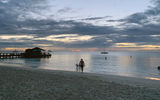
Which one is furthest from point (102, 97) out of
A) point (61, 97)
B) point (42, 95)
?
point (42, 95)

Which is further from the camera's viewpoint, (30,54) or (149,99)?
(30,54)

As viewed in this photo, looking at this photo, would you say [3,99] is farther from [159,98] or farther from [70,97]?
[159,98]

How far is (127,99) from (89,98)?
187 centimetres

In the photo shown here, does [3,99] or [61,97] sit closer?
[3,99]

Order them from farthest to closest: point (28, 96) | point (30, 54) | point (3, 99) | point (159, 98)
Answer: point (30, 54) → point (159, 98) → point (28, 96) → point (3, 99)

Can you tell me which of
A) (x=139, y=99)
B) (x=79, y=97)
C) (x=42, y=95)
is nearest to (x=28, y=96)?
(x=42, y=95)

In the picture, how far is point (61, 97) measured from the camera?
6.76 metres

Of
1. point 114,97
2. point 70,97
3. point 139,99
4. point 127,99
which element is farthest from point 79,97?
point 139,99

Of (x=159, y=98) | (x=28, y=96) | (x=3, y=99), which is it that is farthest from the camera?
(x=159, y=98)

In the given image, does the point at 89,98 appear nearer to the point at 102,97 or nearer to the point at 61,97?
the point at 102,97

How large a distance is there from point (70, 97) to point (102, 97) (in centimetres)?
161

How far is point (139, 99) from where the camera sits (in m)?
6.92

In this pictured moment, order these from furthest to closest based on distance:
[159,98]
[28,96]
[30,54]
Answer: [30,54]
[159,98]
[28,96]

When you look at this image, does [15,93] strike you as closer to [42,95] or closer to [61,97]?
[42,95]
